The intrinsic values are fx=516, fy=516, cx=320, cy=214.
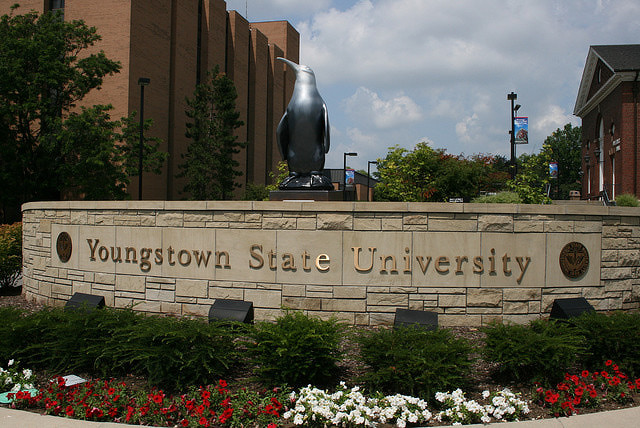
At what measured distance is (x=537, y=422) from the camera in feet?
15.3

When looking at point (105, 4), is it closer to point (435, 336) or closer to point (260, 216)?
point (260, 216)

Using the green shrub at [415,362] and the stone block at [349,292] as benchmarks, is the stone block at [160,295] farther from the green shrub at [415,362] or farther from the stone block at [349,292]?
the green shrub at [415,362]

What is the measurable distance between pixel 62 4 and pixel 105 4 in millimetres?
3601

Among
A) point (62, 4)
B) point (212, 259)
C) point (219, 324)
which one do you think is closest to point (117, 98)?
point (62, 4)

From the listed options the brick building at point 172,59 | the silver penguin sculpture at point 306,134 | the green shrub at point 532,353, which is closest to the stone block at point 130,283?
the silver penguin sculpture at point 306,134

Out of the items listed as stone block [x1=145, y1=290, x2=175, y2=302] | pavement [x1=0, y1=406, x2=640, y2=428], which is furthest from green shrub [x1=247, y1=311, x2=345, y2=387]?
stone block [x1=145, y1=290, x2=175, y2=302]

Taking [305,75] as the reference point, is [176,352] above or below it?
below

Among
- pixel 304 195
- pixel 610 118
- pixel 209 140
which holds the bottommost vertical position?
pixel 304 195

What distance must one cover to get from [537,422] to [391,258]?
3.59m

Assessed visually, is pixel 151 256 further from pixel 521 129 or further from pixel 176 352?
pixel 521 129

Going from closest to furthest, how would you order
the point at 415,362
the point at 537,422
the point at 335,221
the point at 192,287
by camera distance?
the point at 537,422, the point at 415,362, the point at 335,221, the point at 192,287

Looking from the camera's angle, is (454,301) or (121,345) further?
(454,301)

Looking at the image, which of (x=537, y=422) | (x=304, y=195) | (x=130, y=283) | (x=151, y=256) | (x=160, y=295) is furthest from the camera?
(x=304, y=195)

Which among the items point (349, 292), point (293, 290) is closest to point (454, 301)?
point (349, 292)
